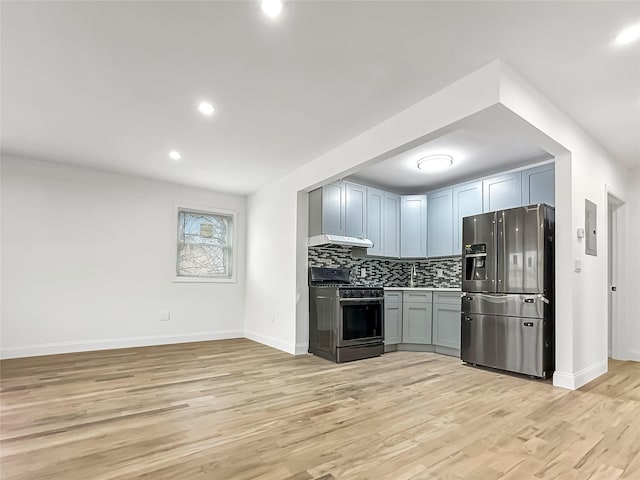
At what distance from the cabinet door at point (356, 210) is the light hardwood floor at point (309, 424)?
6.50 feet

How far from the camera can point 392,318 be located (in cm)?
502

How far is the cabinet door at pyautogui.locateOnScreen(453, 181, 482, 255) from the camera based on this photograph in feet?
16.0

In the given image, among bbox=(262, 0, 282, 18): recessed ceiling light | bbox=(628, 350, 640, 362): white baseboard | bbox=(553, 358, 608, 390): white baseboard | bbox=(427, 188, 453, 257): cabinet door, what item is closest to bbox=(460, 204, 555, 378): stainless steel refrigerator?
bbox=(553, 358, 608, 390): white baseboard

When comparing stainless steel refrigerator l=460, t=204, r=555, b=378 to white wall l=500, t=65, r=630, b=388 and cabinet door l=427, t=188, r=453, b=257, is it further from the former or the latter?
cabinet door l=427, t=188, r=453, b=257

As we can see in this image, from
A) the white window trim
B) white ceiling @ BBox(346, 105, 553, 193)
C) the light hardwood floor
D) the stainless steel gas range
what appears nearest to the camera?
the light hardwood floor

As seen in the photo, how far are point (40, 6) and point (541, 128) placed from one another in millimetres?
3534

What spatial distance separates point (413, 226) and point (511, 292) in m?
2.09

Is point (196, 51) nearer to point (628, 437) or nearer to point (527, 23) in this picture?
point (527, 23)

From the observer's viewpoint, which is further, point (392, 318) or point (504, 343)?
point (392, 318)

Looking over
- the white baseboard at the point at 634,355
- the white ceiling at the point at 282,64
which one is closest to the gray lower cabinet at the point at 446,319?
the white baseboard at the point at 634,355

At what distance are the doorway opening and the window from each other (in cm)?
563

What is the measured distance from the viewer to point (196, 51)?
8.05 feet

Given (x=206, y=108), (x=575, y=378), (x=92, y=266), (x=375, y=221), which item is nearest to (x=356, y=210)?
(x=375, y=221)

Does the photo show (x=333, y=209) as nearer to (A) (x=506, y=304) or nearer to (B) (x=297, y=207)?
(B) (x=297, y=207)
